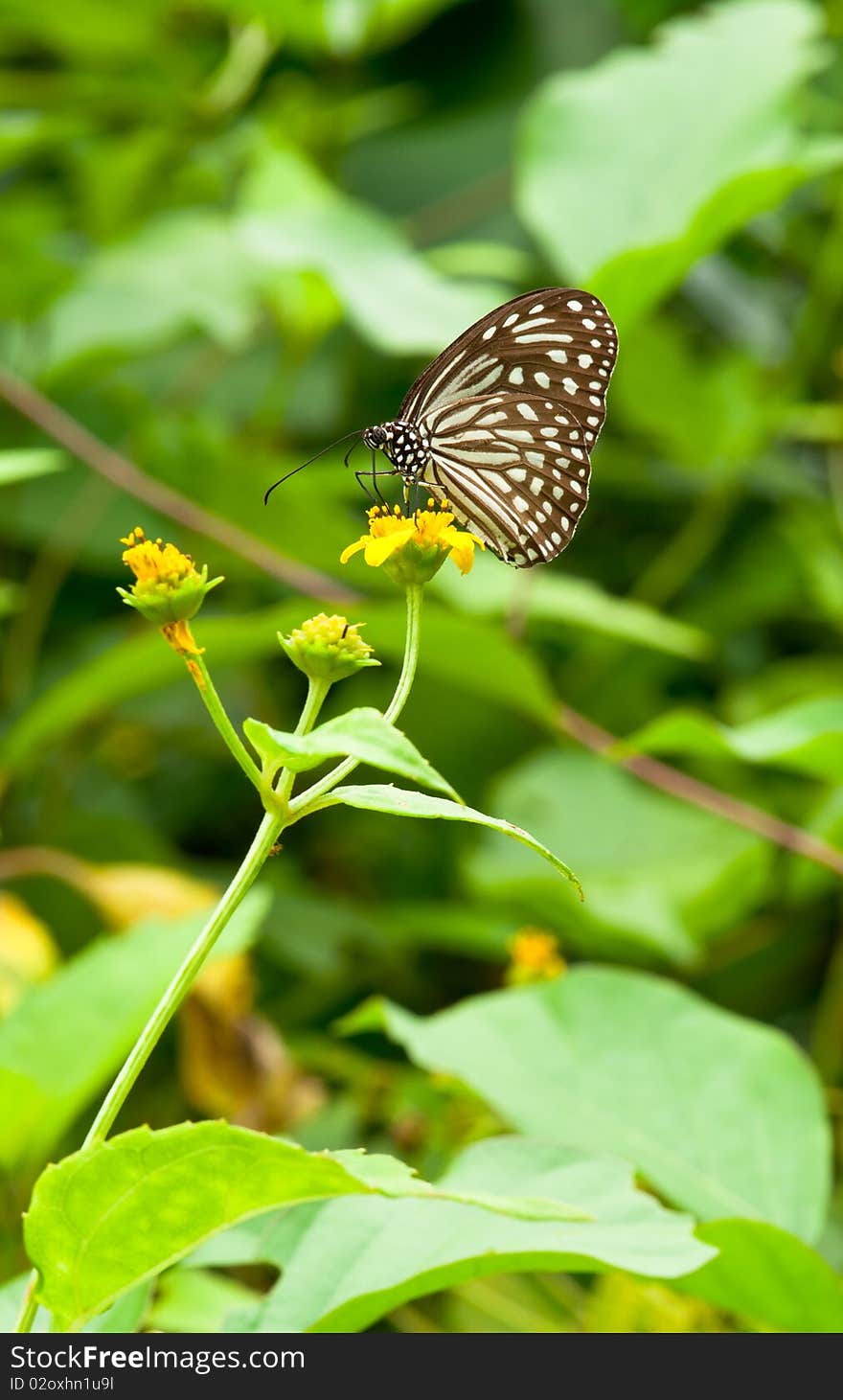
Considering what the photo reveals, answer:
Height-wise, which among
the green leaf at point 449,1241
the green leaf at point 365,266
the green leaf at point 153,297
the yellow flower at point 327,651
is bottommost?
the green leaf at point 449,1241

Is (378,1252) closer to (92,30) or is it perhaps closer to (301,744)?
(301,744)

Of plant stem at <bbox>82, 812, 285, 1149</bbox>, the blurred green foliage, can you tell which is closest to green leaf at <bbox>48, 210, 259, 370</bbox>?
the blurred green foliage

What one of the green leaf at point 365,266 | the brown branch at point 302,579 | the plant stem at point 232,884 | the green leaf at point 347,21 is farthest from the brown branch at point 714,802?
the green leaf at point 347,21

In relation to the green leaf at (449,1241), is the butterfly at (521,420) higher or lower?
higher

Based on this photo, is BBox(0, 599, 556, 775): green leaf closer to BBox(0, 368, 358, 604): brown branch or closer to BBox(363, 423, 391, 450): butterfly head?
BBox(0, 368, 358, 604): brown branch

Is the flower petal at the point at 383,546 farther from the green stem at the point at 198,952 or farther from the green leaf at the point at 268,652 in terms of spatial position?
the green leaf at the point at 268,652
